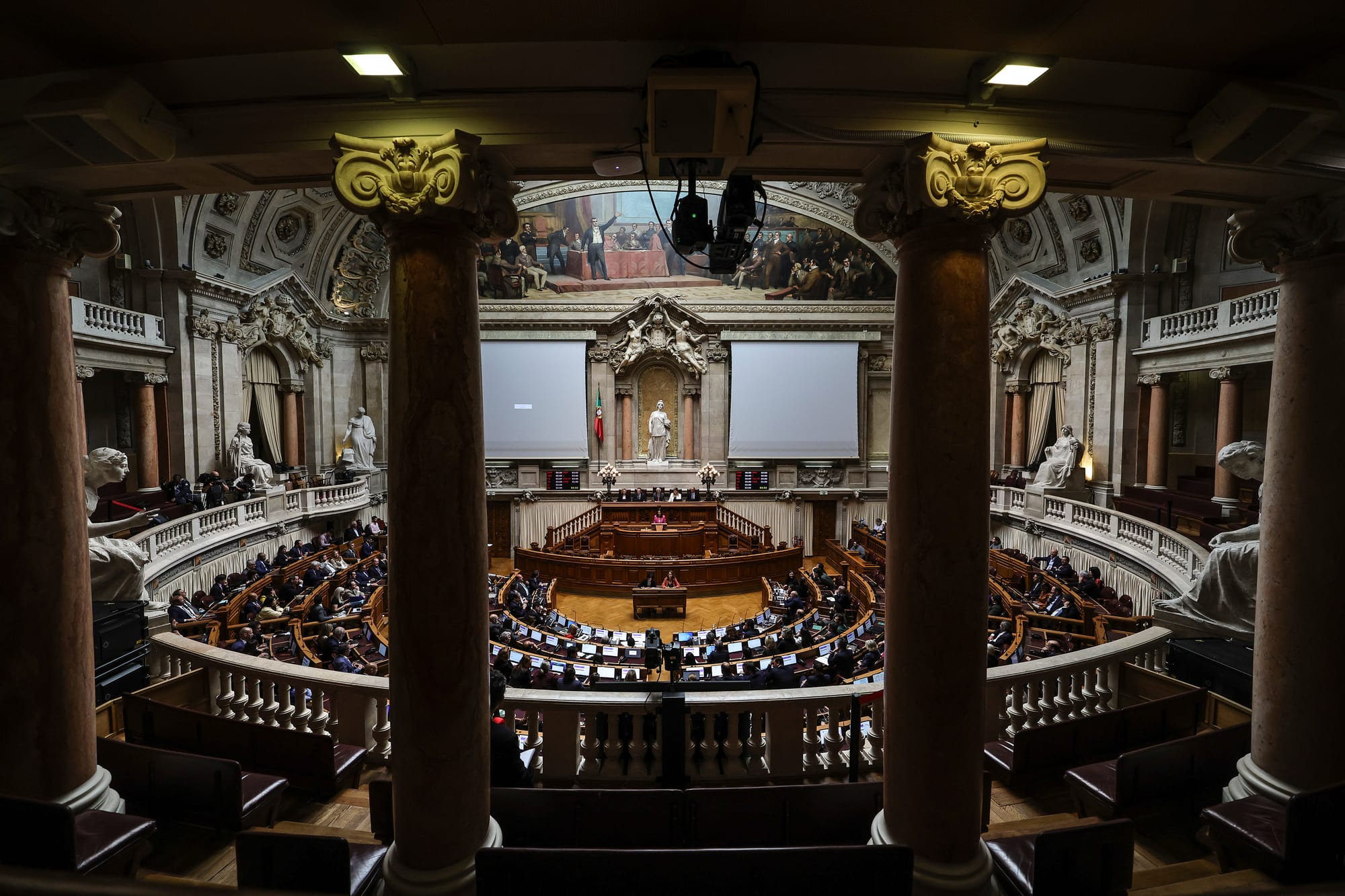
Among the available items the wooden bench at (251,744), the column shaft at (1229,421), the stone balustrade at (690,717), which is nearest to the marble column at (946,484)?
the stone balustrade at (690,717)

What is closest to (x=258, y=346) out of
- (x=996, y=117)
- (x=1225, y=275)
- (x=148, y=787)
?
(x=148, y=787)

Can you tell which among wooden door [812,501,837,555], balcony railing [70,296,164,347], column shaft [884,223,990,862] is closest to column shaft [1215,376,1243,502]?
wooden door [812,501,837,555]

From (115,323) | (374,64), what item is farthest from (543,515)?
(374,64)

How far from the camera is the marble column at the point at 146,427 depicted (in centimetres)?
1576

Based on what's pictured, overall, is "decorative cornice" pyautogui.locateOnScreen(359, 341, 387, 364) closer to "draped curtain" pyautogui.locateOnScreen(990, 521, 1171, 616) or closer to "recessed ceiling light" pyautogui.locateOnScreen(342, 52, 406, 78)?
"draped curtain" pyautogui.locateOnScreen(990, 521, 1171, 616)

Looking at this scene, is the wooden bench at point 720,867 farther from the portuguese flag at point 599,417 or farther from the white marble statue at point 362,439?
the portuguese flag at point 599,417

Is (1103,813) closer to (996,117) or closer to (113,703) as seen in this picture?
(996,117)

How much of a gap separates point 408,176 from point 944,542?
311cm

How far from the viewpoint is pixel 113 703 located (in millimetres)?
4961

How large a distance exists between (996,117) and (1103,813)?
4.17 meters

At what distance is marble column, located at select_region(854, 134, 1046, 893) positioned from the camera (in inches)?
120

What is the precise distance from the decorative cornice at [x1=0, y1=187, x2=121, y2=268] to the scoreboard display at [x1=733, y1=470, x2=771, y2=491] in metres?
20.9

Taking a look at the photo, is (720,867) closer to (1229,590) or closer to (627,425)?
(1229,590)

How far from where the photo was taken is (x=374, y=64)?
2846 mm
